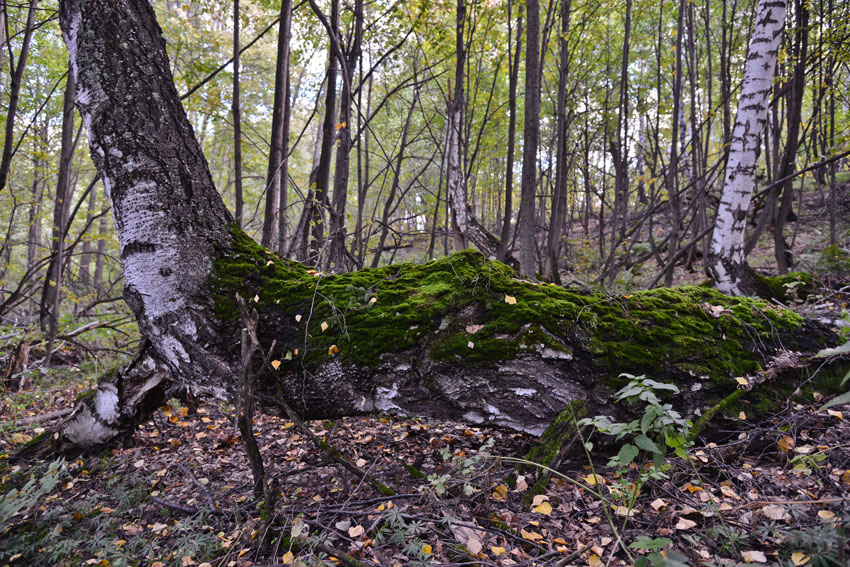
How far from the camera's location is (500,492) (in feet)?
7.46

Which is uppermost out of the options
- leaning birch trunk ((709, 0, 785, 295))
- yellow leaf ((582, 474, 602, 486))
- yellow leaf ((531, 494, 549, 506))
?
leaning birch trunk ((709, 0, 785, 295))

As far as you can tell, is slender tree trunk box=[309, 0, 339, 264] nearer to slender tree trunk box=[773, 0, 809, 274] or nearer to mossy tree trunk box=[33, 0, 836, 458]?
mossy tree trunk box=[33, 0, 836, 458]

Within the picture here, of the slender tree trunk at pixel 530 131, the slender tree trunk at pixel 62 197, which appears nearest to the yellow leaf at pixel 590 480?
the slender tree trunk at pixel 530 131

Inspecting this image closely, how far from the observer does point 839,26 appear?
16.4 feet

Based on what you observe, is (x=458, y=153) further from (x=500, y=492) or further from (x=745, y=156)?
(x=500, y=492)

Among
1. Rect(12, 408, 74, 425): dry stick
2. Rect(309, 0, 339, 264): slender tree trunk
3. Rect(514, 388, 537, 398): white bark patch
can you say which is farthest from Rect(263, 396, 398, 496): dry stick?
Rect(12, 408, 74, 425): dry stick

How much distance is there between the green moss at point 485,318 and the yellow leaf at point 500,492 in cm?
68

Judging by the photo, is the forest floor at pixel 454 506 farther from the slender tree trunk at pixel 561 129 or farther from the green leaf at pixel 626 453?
the slender tree trunk at pixel 561 129

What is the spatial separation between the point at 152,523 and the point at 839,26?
330 inches

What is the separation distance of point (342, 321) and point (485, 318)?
0.90 meters

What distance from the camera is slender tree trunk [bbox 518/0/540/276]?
13.9 ft

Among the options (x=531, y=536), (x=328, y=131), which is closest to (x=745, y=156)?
(x=531, y=536)

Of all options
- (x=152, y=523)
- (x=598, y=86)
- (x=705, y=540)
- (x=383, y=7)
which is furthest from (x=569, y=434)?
(x=598, y=86)

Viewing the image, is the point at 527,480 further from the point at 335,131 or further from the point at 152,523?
the point at 335,131
